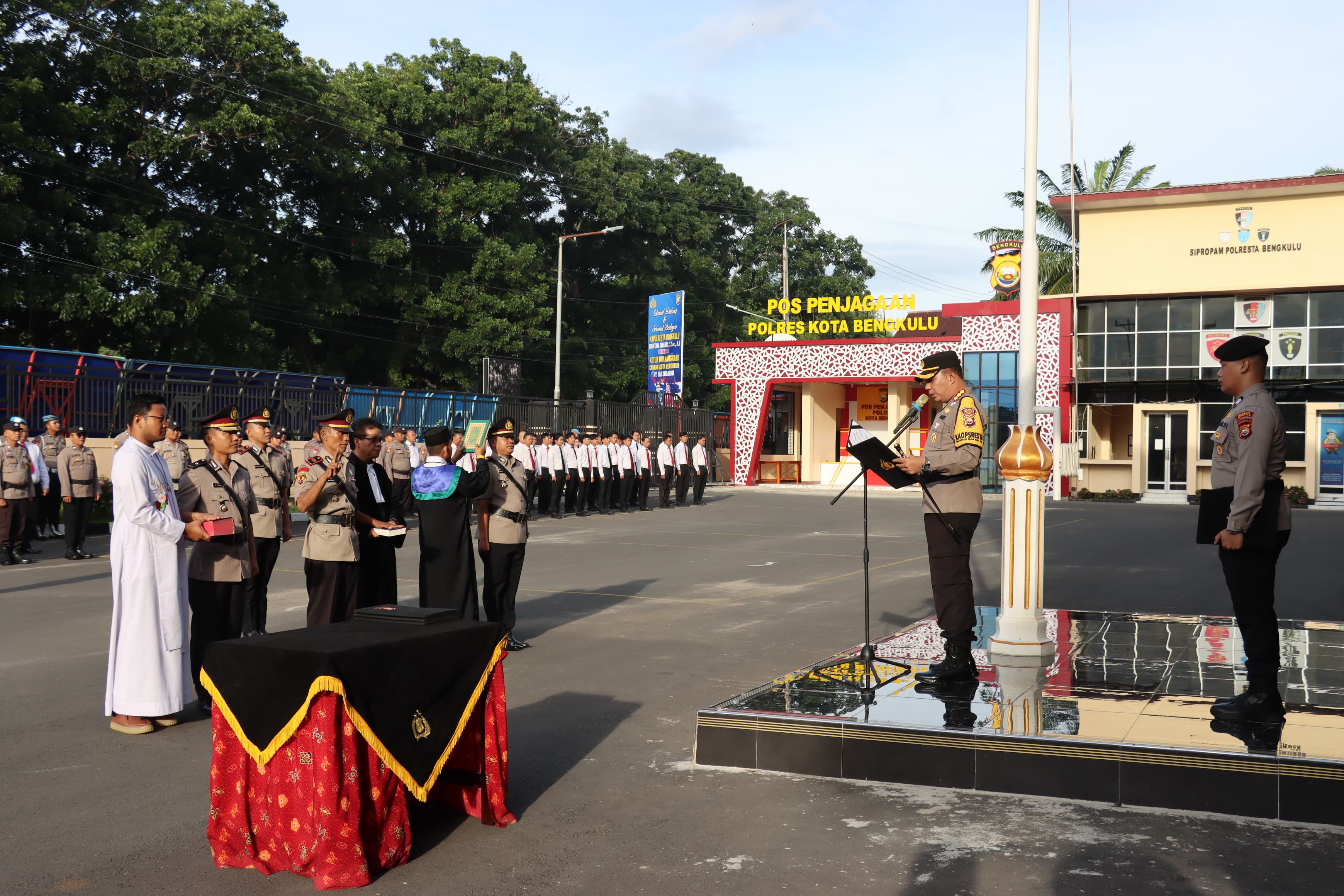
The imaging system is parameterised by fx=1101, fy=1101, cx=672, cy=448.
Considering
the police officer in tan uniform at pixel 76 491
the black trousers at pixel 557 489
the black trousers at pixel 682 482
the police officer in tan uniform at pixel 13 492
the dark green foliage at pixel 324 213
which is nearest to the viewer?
the police officer in tan uniform at pixel 13 492

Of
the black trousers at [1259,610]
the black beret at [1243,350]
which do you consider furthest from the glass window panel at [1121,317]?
the black trousers at [1259,610]

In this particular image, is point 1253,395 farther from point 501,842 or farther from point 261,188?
point 261,188

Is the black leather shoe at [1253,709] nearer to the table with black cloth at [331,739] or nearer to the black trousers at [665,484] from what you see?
the table with black cloth at [331,739]

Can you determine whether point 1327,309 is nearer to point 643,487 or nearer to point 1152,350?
point 1152,350

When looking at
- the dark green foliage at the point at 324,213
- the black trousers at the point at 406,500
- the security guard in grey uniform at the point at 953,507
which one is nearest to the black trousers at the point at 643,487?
the dark green foliage at the point at 324,213

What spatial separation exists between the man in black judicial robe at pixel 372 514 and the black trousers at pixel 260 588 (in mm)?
1351

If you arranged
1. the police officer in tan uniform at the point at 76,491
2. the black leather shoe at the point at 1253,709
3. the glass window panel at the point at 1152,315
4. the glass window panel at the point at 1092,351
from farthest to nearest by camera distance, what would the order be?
the glass window panel at the point at 1092,351
the glass window panel at the point at 1152,315
the police officer in tan uniform at the point at 76,491
the black leather shoe at the point at 1253,709

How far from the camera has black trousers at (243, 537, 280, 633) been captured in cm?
916

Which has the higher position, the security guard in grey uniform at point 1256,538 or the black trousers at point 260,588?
the security guard in grey uniform at point 1256,538

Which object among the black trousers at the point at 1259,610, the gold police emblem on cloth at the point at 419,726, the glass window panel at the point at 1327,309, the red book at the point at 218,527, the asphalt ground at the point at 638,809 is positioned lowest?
the asphalt ground at the point at 638,809

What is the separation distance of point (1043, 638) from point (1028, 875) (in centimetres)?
380

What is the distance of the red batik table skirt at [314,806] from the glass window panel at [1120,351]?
3295cm

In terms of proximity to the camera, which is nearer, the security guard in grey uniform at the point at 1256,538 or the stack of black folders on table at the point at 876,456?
the security guard in grey uniform at the point at 1256,538

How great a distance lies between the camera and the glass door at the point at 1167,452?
33.2 meters
